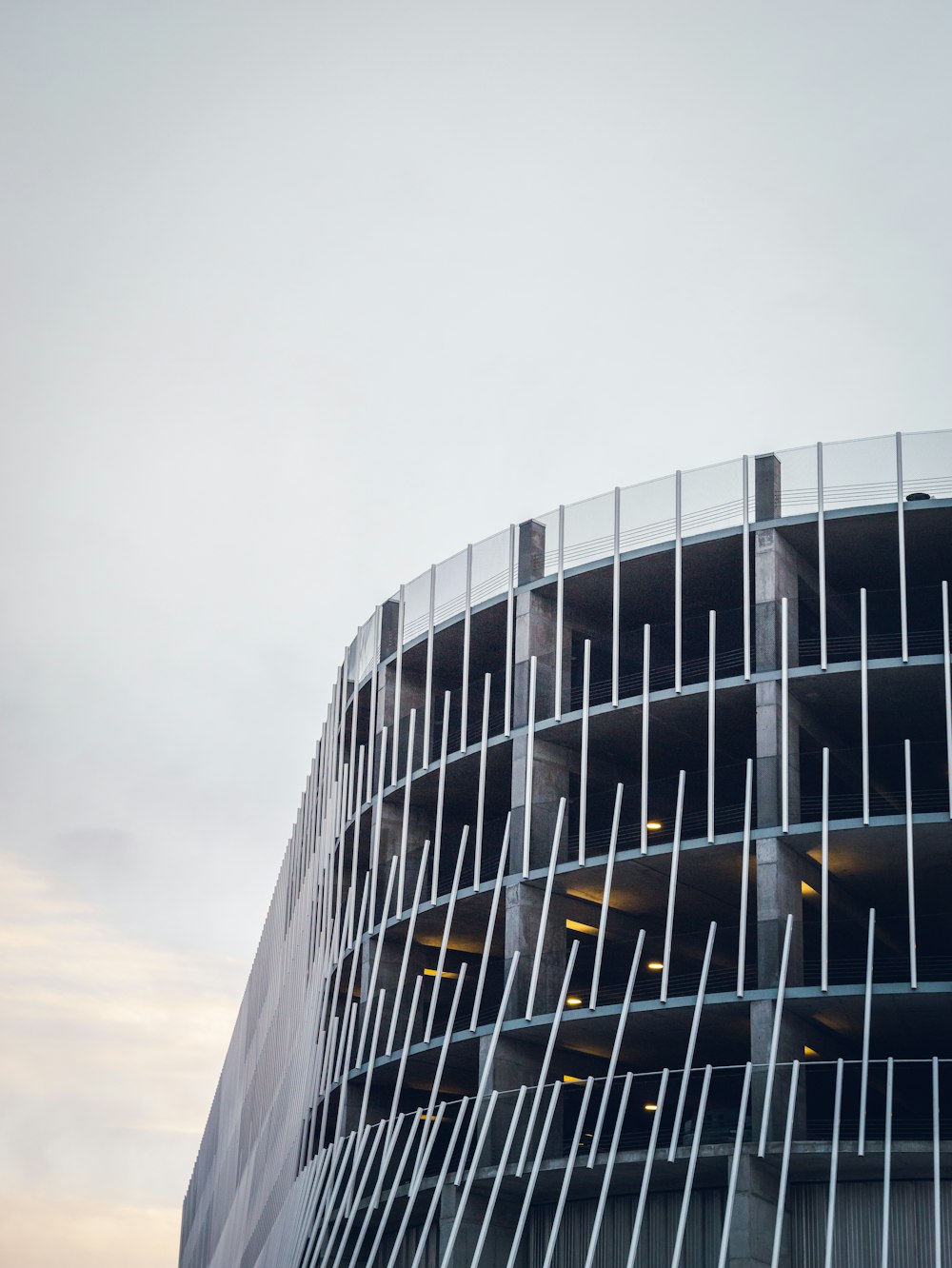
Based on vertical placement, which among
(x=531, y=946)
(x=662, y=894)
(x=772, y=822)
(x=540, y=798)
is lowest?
Answer: (x=531, y=946)

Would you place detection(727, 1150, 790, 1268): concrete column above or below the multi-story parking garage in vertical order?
below

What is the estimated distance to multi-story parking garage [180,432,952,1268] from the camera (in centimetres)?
3531

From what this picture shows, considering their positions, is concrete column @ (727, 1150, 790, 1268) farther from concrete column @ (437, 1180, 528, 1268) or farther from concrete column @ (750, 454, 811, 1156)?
concrete column @ (437, 1180, 528, 1268)

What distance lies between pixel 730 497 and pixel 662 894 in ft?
30.7

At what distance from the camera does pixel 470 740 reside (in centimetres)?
4362

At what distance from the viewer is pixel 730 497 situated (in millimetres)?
39906

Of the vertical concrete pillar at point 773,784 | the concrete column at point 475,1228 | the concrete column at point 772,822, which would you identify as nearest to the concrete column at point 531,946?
the concrete column at point 475,1228

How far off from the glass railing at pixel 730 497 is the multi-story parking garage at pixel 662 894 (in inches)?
2.6

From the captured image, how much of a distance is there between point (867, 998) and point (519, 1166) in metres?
8.08

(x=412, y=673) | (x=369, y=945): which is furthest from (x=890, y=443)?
(x=369, y=945)

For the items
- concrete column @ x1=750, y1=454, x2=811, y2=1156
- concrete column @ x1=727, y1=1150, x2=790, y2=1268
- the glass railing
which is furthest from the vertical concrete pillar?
concrete column @ x1=727, y1=1150, x2=790, y2=1268

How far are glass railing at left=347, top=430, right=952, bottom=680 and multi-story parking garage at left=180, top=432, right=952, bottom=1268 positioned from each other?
66 millimetres

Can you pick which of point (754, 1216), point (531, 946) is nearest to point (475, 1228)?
point (531, 946)

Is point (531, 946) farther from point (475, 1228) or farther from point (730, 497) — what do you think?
point (730, 497)
